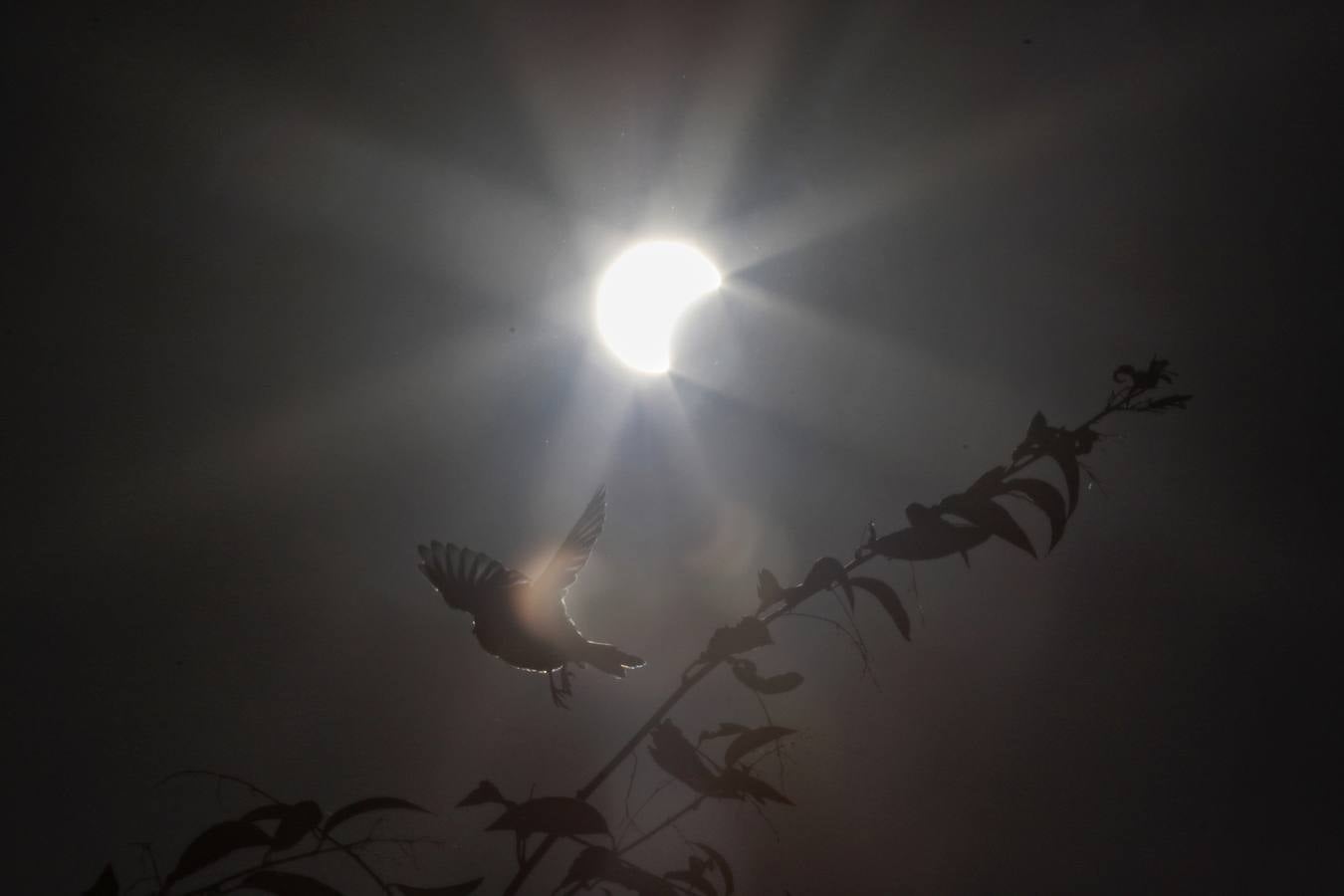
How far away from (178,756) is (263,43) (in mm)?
808

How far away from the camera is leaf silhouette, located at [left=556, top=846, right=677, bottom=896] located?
11.7 inches

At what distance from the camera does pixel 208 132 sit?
0.98 metres

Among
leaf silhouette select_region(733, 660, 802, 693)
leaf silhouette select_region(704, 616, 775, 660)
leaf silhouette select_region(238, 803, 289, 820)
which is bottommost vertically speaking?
leaf silhouette select_region(238, 803, 289, 820)

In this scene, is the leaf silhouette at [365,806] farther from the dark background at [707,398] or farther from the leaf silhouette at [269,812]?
the dark background at [707,398]

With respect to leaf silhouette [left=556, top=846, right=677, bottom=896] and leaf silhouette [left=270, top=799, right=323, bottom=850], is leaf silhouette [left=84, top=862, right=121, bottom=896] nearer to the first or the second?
leaf silhouette [left=270, top=799, right=323, bottom=850]

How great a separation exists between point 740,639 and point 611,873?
102mm

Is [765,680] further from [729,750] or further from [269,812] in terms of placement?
[269,812]

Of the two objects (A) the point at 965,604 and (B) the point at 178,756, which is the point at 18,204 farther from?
(A) the point at 965,604

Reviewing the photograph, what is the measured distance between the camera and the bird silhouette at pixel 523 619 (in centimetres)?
41

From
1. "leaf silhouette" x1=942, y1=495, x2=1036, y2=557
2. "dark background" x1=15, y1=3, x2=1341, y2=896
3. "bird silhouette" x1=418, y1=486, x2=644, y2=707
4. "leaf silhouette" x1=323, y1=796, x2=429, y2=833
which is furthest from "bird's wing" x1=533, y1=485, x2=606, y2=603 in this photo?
"dark background" x1=15, y1=3, x2=1341, y2=896

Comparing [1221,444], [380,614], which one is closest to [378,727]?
[380,614]

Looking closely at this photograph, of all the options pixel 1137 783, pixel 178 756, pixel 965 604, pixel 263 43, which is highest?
pixel 263 43

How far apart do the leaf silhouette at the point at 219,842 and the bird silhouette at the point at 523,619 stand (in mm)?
128

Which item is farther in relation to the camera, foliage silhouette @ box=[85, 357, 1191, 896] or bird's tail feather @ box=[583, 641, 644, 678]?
bird's tail feather @ box=[583, 641, 644, 678]
